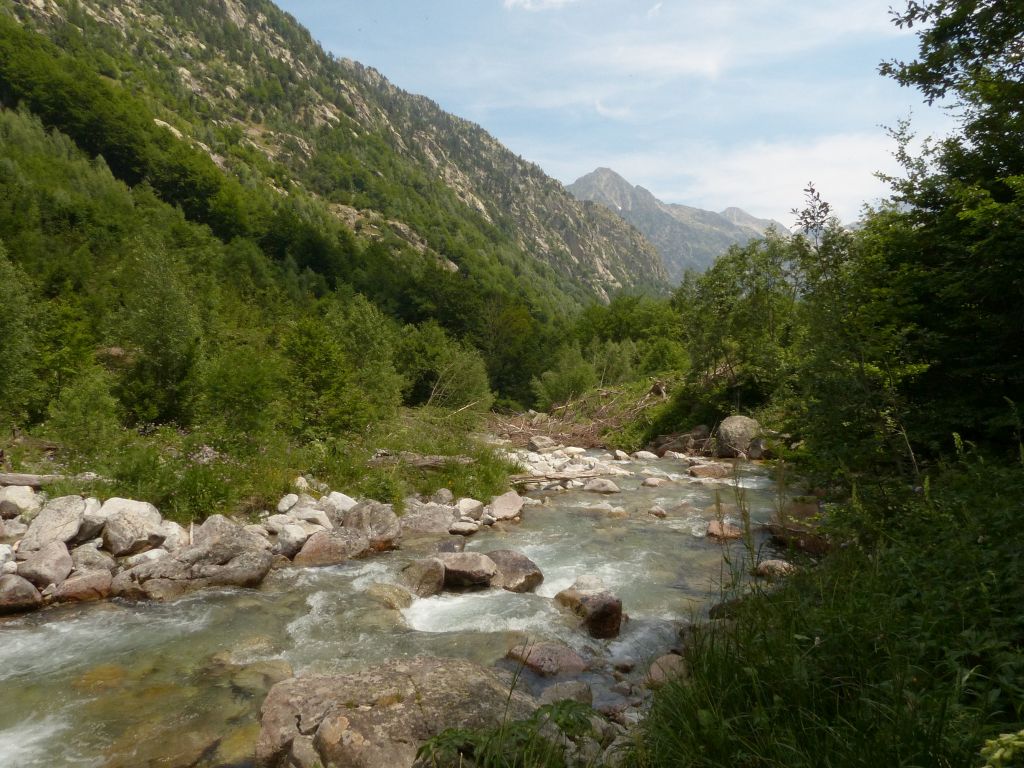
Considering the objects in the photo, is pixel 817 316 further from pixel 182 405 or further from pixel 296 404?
pixel 182 405

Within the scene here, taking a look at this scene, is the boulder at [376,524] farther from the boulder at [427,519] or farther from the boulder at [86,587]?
the boulder at [86,587]

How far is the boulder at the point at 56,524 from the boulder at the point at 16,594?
79 cm

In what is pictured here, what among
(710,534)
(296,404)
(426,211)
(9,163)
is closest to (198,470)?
(296,404)

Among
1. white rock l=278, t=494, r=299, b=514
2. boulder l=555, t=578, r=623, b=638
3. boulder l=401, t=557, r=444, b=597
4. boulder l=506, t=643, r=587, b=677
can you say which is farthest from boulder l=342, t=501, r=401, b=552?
boulder l=506, t=643, r=587, b=677

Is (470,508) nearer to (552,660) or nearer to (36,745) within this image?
(552,660)

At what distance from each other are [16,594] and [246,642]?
302 centimetres

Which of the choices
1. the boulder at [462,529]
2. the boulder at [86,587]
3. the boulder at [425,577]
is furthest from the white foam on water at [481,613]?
the boulder at [86,587]

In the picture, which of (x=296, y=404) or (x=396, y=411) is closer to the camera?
(x=296, y=404)

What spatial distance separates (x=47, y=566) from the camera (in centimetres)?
733

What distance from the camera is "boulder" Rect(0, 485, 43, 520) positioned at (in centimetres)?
864

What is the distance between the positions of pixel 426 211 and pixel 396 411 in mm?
105611

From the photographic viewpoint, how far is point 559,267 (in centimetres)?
16512

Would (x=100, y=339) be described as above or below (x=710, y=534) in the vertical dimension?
above

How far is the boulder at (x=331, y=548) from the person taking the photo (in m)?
9.35
